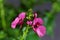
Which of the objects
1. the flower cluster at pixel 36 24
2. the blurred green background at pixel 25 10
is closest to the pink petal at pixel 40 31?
the flower cluster at pixel 36 24

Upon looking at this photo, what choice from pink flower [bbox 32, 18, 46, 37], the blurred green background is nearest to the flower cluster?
pink flower [bbox 32, 18, 46, 37]

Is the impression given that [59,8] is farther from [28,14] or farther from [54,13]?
[28,14]

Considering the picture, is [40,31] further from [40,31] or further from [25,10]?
[25,10]

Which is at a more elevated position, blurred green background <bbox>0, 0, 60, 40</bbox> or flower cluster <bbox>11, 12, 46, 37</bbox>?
flower cluster <bbox>11, 12, 46, 37</bbox>

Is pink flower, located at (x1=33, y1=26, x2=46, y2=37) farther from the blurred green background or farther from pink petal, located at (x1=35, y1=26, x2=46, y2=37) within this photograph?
the blurred green background

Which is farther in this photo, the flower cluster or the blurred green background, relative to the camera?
the blurred green background

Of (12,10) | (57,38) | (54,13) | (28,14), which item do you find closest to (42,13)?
(54,13)

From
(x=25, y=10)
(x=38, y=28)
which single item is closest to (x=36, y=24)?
(x=38, y=28)

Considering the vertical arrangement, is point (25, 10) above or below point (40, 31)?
below

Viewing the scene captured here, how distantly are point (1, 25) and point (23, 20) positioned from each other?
874 millimetres

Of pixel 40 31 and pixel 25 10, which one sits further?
pixel 25 10

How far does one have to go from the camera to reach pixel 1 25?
1.99m

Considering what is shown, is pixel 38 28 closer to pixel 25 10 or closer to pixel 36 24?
pixel 36 24

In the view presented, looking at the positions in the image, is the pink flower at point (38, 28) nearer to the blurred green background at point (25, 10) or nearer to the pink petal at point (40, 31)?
the pink petal at point (40, 31)
